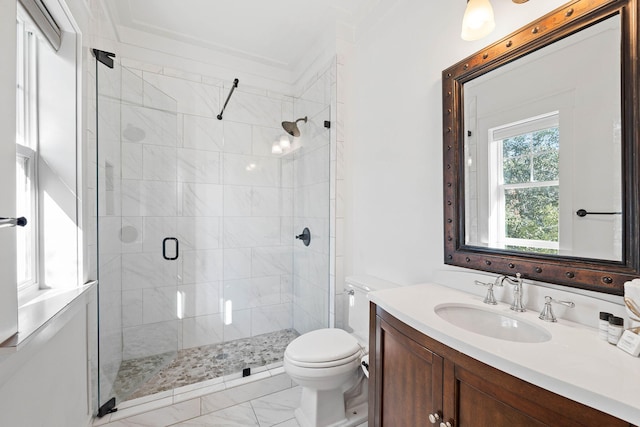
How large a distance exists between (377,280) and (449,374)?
0.96 m

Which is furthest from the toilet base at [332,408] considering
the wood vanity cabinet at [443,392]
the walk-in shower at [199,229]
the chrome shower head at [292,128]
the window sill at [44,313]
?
the chrome shower head at [292,128]

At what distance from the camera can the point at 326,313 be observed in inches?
85.0

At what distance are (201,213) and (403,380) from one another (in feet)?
6.72

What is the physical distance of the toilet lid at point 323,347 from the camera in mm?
1459

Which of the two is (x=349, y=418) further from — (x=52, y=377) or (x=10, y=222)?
(x=10, y=222)

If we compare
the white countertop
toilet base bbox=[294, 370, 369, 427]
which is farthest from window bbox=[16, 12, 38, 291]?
the white countertop

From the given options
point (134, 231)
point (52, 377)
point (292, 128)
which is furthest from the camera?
point (292, 128)

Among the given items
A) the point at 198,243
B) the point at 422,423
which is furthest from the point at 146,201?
the point at 422,423

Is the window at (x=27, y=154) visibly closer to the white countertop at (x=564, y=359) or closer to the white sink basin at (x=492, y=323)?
the white countertop at (x=564, y=359)

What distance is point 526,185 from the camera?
1066mm

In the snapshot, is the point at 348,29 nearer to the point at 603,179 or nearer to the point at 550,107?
the point at 550,107

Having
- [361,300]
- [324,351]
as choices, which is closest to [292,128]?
[361,300]

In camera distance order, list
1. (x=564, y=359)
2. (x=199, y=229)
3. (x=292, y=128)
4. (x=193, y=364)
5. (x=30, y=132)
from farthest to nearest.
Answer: (x=292, y=128) → (x=199, y=229) → (x=193, y=364) → (x=30, y=132) → (x=564, y=359)

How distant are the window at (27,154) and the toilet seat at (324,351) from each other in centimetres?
129
